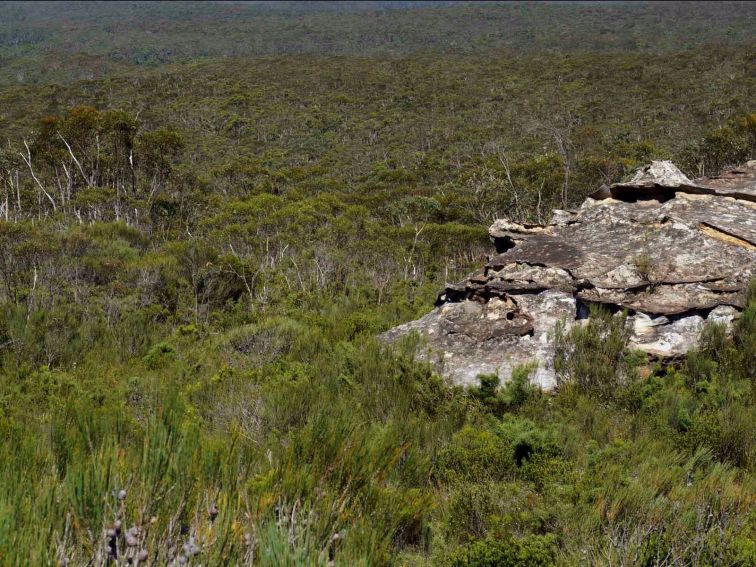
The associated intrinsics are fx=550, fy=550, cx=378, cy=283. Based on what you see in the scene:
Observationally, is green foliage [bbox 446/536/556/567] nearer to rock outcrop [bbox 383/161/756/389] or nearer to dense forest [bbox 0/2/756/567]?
dense forest [bbox 0/2/756/567]

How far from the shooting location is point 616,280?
236 inches

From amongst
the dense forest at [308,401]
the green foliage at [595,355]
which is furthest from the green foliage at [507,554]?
the green foliage at [595,355]

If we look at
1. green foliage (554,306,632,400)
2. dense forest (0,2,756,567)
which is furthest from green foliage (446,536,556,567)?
green foliage (554,306,632,400)

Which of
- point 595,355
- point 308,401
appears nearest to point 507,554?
point 308,401

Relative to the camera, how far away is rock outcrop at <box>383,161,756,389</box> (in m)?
5.29

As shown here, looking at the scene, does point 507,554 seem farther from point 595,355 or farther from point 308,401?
point 595,355

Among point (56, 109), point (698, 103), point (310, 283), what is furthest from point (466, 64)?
point (310, 283)

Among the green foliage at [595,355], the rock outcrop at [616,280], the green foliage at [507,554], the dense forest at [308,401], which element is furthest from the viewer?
the rock outcrop at [616,280]

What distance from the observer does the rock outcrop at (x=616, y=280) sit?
529 cm

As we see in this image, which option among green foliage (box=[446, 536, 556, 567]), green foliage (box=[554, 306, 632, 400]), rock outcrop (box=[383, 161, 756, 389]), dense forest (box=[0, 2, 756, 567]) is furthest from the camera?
rock outcrop (box=[383, 161, 756, 389])

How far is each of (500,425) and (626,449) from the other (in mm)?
733

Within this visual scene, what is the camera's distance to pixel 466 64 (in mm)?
81938

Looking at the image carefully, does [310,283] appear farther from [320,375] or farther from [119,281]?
[320,375]

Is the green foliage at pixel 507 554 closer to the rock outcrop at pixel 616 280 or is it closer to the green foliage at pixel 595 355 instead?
the green foliage at pixel 595 355
